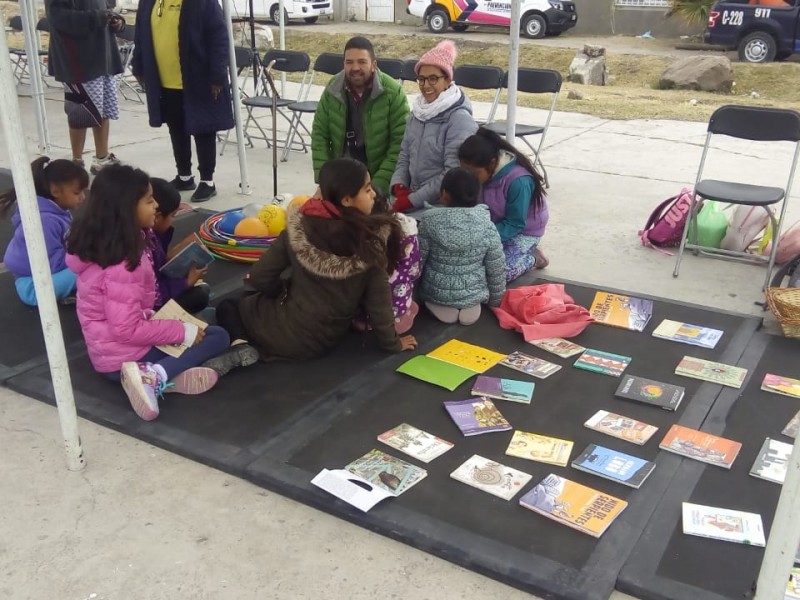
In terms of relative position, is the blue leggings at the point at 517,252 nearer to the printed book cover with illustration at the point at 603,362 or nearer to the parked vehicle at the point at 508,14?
the printed book cover with illustration at the point at 603,362

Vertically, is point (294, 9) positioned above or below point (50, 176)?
above

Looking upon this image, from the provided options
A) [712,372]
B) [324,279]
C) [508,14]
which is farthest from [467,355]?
[508,14]

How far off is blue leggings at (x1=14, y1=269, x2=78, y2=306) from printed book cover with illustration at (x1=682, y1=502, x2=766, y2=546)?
306 cm

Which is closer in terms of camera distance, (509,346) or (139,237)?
(139,237)

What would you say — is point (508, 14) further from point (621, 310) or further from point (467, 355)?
point (467, 355)

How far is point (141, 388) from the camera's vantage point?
301cm

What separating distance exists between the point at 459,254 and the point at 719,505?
172 centimetres

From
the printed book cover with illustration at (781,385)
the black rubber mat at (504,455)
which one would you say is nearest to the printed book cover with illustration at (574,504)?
the black rubber mat at (504,455)

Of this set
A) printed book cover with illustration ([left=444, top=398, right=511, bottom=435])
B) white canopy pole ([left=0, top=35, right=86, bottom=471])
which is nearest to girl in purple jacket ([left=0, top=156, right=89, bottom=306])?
white canopy pole ([left=0, top=35, right=86, bottom=471])

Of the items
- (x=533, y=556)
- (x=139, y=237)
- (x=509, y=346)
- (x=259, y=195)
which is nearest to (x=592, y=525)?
(x=533, y=556)

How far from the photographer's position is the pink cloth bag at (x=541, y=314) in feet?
12.5

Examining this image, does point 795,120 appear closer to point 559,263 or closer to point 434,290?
point 559,263

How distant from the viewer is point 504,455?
286 cm

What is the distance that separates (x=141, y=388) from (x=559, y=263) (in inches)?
107
